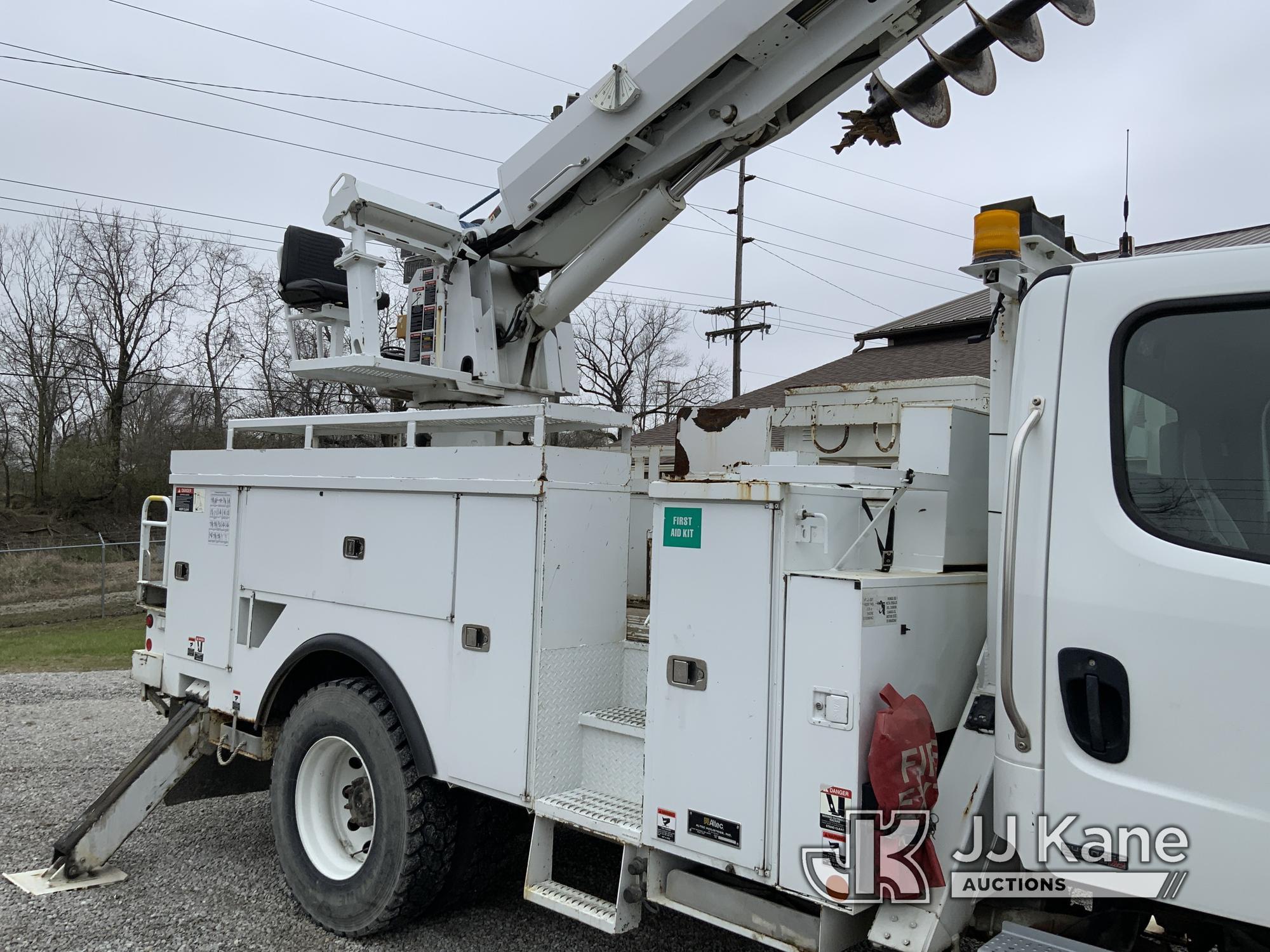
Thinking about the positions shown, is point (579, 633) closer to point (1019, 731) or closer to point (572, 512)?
point (572, 512)

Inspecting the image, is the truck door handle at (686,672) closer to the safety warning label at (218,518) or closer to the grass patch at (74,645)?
the safety warning label at (218,518)

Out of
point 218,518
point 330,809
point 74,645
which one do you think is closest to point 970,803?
point 330,809

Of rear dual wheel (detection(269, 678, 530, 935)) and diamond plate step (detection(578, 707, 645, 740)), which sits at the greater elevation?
diamond plate step (detection(578, 707, 645, 740))

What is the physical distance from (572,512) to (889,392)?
4.65ft

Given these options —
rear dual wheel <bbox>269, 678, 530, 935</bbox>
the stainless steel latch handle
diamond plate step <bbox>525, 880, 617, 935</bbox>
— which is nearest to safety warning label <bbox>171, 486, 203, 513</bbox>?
rear dual wheel <bbox>269, 678, 530, 935</bbox>

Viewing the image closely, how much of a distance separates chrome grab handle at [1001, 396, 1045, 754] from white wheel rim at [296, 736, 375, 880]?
2.96 meters

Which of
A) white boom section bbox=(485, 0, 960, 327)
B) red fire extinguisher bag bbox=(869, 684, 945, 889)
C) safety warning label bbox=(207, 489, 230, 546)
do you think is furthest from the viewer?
safety warning label bbox=(207, 489, 230, 546)

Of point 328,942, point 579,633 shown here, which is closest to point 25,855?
point 328,942

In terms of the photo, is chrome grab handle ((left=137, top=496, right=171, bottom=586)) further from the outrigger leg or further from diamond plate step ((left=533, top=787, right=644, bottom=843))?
diamond plate step ((left=533, top=787, right=644, bottom=843))

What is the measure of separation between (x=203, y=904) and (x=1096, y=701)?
4260 millimetres

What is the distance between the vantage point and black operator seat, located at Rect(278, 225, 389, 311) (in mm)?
5730

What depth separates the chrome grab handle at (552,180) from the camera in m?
4.73

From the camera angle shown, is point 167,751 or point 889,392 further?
point 167,751

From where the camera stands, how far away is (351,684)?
4227 mm
